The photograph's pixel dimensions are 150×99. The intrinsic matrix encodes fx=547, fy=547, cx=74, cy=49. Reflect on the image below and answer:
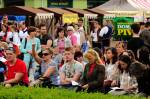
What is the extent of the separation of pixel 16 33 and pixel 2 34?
54cm

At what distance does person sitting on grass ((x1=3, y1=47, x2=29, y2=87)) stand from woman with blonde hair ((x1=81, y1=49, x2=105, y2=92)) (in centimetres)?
128

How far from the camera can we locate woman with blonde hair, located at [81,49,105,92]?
11.3m

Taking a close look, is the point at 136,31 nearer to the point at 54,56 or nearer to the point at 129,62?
the point at 54,56

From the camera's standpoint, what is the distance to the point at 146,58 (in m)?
11.9

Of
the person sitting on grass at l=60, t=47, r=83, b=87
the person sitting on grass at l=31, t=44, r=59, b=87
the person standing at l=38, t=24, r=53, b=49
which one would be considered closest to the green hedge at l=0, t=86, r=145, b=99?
the person sitting on grass at l=31, t=44, r=59, b=87

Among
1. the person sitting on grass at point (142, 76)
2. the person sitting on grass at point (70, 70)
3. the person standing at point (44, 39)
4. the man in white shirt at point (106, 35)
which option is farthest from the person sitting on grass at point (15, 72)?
the man in white shirt at point (106, 35)

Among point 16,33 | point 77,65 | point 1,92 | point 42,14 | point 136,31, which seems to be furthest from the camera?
point 42,14

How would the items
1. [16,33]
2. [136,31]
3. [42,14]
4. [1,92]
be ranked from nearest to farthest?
[1,92] → [136,31] → [16,33] → [42,14]

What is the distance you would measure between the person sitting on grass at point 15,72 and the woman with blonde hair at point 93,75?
4.19 feet

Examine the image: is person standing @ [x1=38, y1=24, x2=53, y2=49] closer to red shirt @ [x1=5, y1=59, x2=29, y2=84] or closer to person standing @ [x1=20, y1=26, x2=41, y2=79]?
person standing @ [x1=20, y1=26, x2=41, y2=79]

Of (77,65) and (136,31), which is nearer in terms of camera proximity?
(77,65)

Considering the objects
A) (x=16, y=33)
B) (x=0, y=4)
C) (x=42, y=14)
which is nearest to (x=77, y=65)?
(x=16, y=33)

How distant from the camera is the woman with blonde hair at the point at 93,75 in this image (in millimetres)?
11315

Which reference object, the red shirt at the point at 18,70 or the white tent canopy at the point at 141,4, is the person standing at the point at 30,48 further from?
the white tent canopy at the point at 141,4
